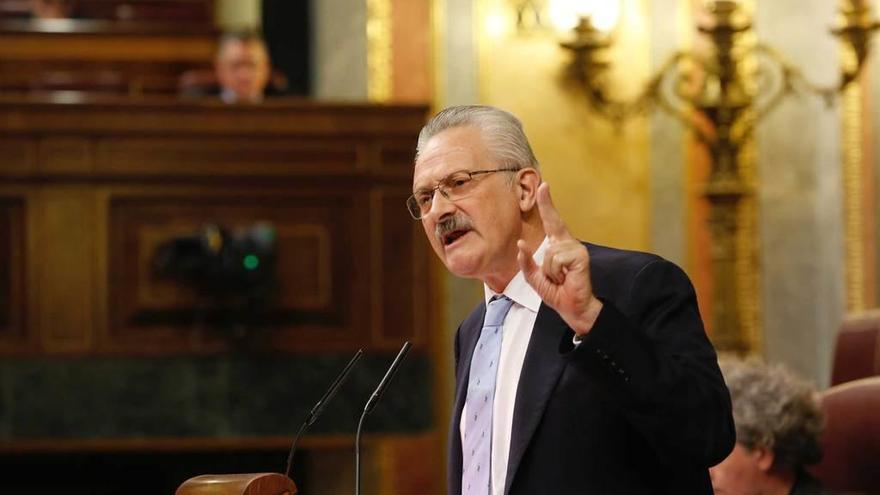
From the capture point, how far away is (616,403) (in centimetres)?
197

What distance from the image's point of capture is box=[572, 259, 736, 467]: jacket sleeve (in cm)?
191

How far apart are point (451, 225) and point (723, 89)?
179 inches

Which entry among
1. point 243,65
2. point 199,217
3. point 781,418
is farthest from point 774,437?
point 243,65

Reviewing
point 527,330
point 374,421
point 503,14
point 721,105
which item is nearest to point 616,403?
point 527,330

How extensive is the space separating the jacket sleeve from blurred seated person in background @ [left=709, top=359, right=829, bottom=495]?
3.85 feet

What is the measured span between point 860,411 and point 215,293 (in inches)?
125

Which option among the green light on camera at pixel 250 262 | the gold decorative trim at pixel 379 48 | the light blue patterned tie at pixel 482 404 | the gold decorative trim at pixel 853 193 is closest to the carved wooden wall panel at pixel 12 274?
the green light on camera at pixel 250 262

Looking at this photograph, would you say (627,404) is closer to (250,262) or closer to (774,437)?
(774,437)

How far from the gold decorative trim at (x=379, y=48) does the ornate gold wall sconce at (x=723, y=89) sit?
2.74 ft

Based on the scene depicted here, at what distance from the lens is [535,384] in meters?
2.10

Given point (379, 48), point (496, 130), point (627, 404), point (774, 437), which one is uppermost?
point (379, 48)

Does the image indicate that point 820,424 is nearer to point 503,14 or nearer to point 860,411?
point 860,411

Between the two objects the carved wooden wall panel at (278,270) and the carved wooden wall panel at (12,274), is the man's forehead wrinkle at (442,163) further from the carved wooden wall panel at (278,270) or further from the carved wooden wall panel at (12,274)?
the carved wooden wall panel at (12,274)

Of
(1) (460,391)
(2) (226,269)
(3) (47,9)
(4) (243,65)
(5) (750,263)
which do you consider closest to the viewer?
(1) (460,391)
